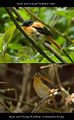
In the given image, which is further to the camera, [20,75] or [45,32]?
[45,32]

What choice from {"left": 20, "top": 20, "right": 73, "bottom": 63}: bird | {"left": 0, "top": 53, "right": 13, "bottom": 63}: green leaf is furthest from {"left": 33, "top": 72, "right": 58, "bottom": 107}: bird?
{"left": 20, "top": 20, "right": 73, "bottom": 63}: bird

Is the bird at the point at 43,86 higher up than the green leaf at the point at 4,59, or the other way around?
the green leaf at the point at 4,59

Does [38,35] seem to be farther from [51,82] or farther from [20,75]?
[51,82]

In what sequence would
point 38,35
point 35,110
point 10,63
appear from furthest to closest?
point 38,35
point 10,63
point 35,110

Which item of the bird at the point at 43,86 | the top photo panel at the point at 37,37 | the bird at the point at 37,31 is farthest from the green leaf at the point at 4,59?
the bird at the point at 37,31

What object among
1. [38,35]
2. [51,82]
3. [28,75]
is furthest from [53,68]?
[38,35]
